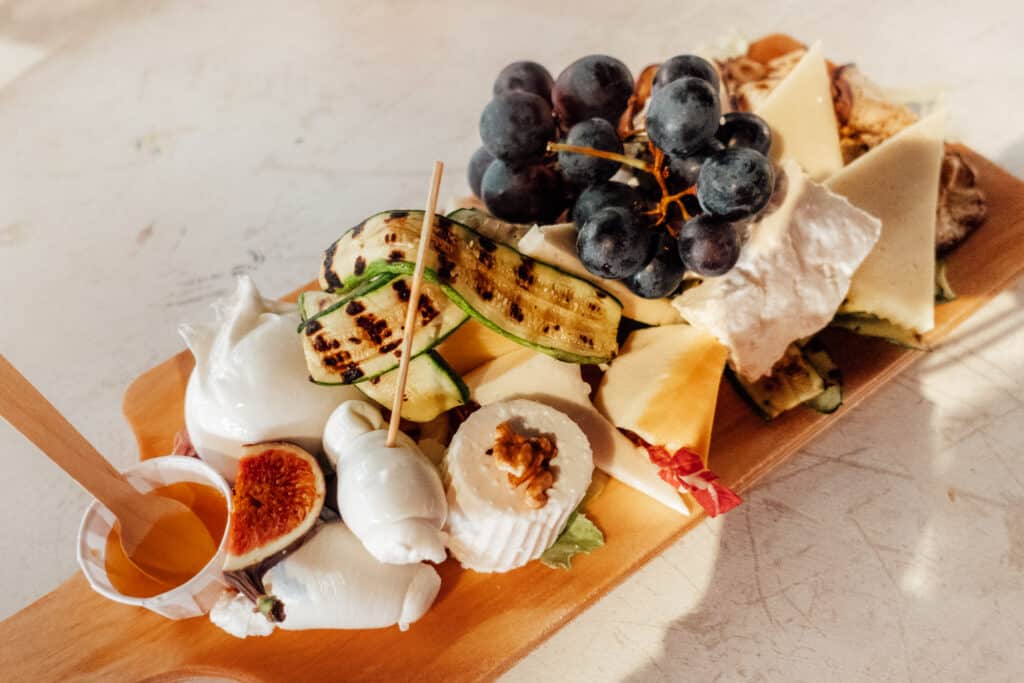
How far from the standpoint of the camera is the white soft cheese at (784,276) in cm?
123

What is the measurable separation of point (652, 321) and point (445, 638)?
641mm

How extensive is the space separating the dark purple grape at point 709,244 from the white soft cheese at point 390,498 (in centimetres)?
53

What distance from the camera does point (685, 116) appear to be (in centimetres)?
112

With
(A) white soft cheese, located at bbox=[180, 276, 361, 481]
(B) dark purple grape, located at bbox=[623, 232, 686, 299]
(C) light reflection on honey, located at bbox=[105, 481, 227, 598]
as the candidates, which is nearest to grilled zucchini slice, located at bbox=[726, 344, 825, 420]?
(B) dark purple grape, located at bbox=[623, 232, 686, 299]

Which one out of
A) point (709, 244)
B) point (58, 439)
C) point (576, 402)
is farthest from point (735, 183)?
point (58, 439)

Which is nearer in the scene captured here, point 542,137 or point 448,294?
point 448,294

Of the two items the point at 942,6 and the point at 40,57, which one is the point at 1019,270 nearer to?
the point at 942,6

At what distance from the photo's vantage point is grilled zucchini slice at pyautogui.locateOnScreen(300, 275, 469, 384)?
114 centimetres

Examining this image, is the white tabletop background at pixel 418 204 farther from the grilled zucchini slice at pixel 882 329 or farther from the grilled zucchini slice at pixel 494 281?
the grilled zucchini slice at pixel 494 281

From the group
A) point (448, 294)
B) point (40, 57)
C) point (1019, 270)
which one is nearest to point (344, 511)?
point (448, 294)

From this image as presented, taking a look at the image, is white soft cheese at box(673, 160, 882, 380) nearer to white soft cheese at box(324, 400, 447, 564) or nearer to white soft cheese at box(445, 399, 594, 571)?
white soft cheese at box(445, 399, 594, 571)

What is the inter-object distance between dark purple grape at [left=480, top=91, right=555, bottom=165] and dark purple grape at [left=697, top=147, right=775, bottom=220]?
28 centimetres

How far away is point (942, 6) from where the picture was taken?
2.27 meters

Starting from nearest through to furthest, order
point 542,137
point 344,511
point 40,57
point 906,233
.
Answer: point 344,511 → point 542,137 → point 906,233 → point 40,57
